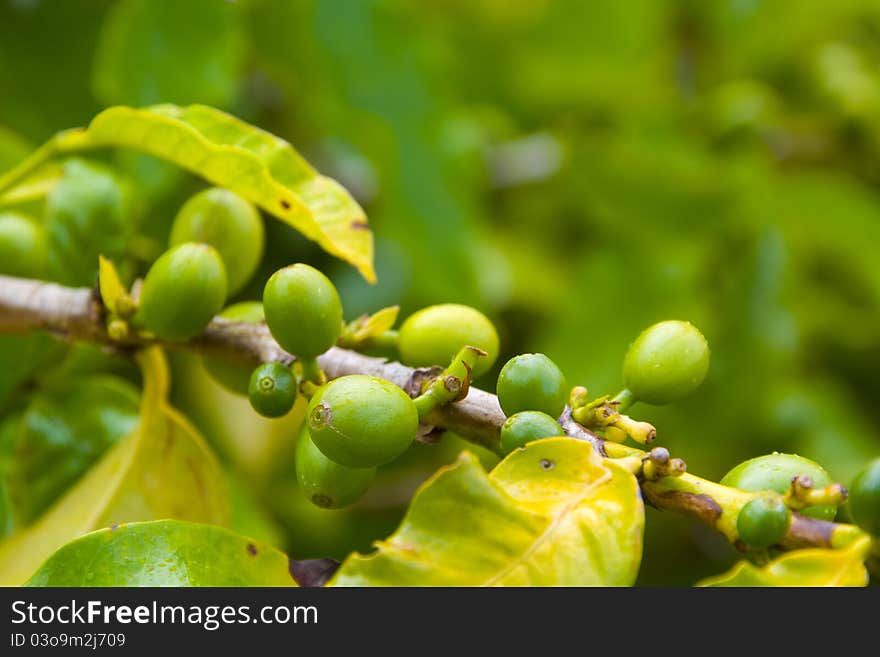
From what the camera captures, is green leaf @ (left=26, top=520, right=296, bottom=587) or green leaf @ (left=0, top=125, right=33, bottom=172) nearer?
green leaf @ (left=26, top=520, right=296, bottom=587)

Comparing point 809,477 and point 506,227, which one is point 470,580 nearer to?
point 809,477

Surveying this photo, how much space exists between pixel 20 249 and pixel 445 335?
27.4 inches

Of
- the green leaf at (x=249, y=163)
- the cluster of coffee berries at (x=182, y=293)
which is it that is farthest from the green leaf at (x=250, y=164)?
the cluster of coffee berries at (x=182, y=293)

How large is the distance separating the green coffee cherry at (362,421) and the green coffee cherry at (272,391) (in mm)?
94

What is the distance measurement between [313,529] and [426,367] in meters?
1.57

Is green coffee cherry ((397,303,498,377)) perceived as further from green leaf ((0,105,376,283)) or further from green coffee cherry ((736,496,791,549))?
green coffee cherry ((736,496,791,549))

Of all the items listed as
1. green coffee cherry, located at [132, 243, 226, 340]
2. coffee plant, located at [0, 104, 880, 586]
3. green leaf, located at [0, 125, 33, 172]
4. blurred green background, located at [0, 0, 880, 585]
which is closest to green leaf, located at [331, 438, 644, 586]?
coffee plant, located at [0, 104, 880, 586]

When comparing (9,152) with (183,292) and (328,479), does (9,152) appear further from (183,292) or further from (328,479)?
(328,479)

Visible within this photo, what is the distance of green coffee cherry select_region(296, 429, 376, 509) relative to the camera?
0.96 meters

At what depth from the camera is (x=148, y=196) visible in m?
1.80

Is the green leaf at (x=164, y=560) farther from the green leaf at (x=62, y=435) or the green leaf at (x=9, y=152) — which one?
the green leaf at (x=9, y=152)

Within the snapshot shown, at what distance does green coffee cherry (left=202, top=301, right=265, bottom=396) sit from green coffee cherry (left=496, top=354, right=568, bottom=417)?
0.34 m

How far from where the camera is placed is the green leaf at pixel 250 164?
3.86 feet
